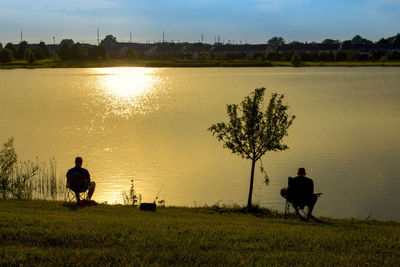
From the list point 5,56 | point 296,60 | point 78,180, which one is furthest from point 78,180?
point 5,56

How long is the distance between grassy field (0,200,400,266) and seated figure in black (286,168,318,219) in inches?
40.1

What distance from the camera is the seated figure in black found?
13.8 meters

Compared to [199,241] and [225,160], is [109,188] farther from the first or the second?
[199,241]

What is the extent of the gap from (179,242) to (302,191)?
5.23 m

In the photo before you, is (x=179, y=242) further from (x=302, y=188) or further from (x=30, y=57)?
(x=30, y=57)

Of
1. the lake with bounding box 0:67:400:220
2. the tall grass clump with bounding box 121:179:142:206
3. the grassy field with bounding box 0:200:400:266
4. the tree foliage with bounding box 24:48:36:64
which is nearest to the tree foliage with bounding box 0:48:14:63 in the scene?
the tree foliage with bounding box 24:48:36:64

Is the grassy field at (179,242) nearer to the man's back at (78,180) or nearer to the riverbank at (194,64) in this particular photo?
the man's back at (78,180)

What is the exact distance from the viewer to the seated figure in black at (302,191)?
13.8 m

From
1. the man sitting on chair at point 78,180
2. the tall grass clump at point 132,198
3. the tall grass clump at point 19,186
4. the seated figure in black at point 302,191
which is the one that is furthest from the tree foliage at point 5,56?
the seated figure in black at point 302,191

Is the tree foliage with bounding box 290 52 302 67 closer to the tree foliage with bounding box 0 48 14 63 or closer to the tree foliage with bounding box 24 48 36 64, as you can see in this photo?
the tree foliage with bounding box 24 48 36 64

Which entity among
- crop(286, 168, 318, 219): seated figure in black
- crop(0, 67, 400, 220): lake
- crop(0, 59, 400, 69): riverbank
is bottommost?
crop(0, 67, 400, 220): lake

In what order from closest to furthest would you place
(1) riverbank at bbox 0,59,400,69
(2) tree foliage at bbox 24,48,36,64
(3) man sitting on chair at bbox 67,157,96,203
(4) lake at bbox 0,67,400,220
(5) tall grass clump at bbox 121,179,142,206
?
(3) man sitting on chair at bbox 67,157,96,203 < (5) tall grass clump at bbox 121,179,142,206 < (4) lake at bbox 0,67,400,220 < (1) riverbank at bbox 0,59,400,69 < (2) tree foliage at bbox 24,48,36,64

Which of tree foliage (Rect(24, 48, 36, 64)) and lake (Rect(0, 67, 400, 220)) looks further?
tree foliage (Rect(24, 48, 36, 64))

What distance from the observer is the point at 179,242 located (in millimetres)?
9625
